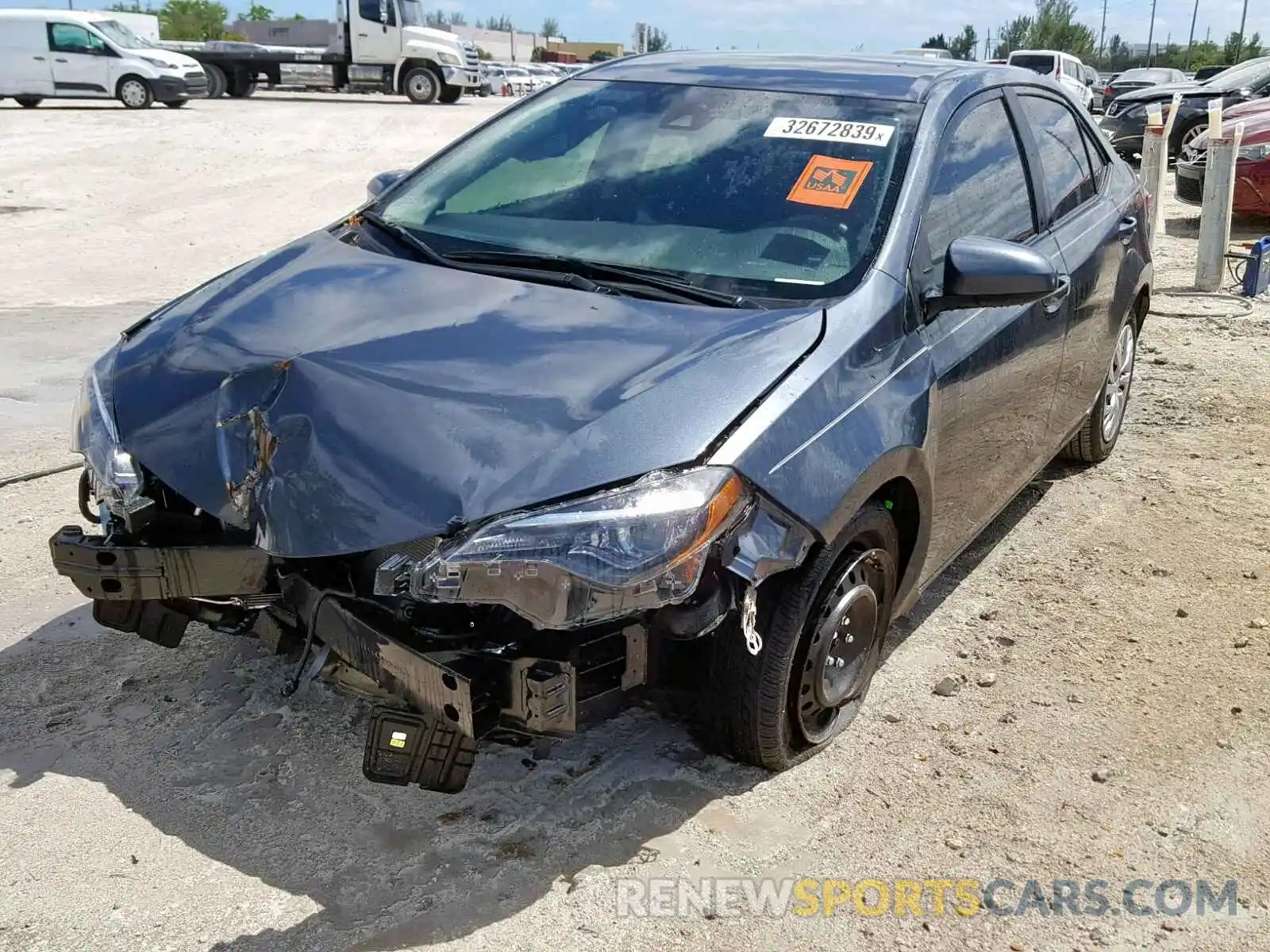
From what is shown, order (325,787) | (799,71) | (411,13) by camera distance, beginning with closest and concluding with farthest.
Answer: (325,787), (799,71), (411,13)

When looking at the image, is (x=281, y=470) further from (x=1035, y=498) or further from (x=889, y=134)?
(x=1035, y=498)

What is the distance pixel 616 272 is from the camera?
3.34m

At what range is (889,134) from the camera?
11.7 ft

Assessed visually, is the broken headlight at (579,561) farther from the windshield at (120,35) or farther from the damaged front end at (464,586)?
the windshield at (120,35)

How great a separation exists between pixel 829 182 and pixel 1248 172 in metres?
10.5

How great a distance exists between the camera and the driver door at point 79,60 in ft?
80.5

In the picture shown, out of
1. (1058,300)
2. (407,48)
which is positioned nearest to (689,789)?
(1058,300)

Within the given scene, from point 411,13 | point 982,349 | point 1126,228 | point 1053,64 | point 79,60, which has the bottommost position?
point 982,349

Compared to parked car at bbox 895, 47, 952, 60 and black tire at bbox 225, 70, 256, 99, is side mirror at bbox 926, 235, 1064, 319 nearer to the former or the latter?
parked car at bbox 895, 47, 952, 60

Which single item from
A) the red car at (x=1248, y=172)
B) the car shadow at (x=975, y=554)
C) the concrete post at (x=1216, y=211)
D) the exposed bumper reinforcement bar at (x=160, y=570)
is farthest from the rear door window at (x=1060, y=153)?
the red car at (x=1248, y=172)

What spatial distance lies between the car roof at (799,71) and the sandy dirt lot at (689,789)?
1.77m

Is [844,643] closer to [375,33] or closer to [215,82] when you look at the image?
[375,33]

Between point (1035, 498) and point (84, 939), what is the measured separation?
415 centimetres

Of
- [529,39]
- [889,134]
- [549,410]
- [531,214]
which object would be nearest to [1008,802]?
[549,410]
